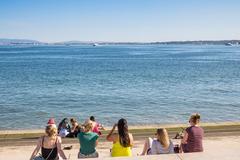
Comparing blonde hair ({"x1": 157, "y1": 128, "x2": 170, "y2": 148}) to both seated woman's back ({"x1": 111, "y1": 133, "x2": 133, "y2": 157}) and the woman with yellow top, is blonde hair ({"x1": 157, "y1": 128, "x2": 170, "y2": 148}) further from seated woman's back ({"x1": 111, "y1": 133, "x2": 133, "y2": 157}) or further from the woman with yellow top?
seated woman's back ({"x1": 111, "y1": 133, "x2": 133, "y2": 157})

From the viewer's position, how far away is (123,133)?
8.02m

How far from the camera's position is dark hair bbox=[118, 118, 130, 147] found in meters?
7.86

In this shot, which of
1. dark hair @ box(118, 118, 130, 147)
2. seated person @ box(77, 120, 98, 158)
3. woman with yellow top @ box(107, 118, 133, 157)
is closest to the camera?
dark hair @ box(118, 118, 130, 147)

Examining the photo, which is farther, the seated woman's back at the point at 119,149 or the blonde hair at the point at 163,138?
the seated woman's back at the point at 119,149

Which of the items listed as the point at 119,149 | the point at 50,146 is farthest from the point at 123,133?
the point at 50,146

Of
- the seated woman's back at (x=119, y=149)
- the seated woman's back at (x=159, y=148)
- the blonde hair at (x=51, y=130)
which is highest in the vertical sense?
the blonde hair at (x=51, y=130)

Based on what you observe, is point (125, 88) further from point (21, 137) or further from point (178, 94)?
point (21, 137)

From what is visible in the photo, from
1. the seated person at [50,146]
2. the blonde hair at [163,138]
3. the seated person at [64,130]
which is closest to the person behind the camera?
the seated person at [50,146]

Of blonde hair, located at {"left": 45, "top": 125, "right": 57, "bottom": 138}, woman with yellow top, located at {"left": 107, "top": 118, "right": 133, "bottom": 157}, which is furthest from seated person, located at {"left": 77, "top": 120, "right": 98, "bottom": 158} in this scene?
blonde hair, located at {"left": 45, "top": 125, "right": 57, "bottom": 138}

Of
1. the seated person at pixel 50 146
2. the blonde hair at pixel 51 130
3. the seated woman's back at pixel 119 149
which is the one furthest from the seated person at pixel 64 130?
the blonde hair at pixel 51 130

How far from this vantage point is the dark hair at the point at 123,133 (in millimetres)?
7863

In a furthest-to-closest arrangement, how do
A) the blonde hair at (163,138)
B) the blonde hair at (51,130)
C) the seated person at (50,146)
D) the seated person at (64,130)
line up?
1. the seated person at (64,130)
2. the blonde hair at (163,138)
3. the seated person at (50,146)
4. the blonde hair at (51,130)

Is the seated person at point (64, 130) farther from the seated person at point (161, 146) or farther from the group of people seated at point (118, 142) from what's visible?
the seated person at point (161, 146)

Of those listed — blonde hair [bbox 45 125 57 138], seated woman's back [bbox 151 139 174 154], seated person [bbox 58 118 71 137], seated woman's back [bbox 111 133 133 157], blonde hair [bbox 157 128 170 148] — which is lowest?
seated person [bbox 58 118 71 137]
